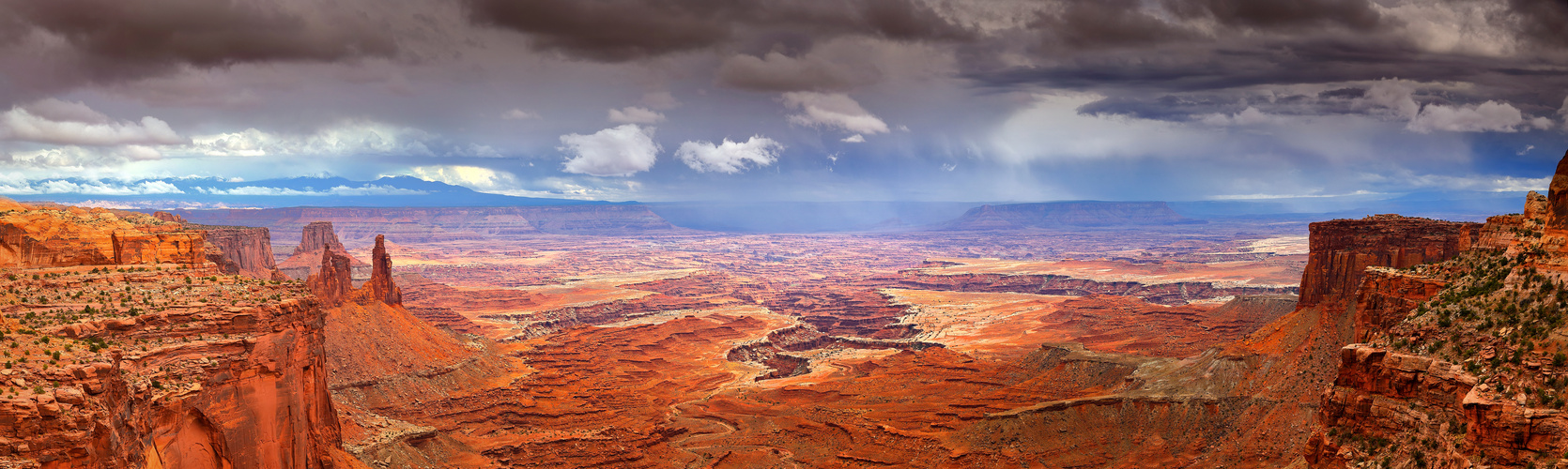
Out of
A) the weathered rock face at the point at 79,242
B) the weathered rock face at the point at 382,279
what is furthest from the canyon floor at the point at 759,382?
the weathered rock face at the point at 79,242

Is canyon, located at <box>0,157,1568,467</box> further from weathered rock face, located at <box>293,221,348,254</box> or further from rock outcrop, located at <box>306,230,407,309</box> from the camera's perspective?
weathered rock face, located at <box>293,221,348,254</box>

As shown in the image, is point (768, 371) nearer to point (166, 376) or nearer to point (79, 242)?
point (79, 242)

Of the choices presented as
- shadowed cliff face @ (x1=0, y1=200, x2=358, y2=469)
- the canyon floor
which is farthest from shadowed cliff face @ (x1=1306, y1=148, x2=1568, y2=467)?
the canyon floor

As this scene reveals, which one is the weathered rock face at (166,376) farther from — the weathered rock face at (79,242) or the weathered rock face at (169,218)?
the weathered rock face at (169,218)

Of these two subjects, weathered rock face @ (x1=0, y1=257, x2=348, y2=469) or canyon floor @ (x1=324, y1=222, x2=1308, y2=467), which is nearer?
weathered rock face @ (x1=0, y1=257, x2=348, y2=469)

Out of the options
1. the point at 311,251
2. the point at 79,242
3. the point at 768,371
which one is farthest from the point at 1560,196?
the point at 311,251

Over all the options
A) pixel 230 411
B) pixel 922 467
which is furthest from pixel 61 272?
pixel 922 467

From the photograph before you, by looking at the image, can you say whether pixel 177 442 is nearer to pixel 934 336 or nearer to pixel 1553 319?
pixel 1553 319
